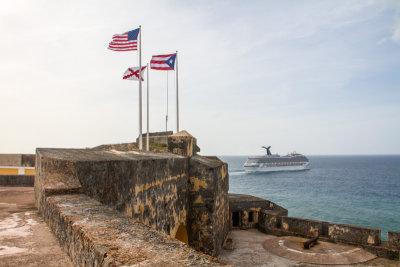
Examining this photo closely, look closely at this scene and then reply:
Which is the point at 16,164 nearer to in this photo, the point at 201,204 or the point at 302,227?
the point at 201,204

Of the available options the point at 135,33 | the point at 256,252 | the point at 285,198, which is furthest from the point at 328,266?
the point at 285,198

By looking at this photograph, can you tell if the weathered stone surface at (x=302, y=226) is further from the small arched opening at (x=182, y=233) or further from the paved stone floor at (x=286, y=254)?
the small arched opening at (x=182, y=233)

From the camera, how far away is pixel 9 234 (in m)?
3.04

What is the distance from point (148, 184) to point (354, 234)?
1502cm

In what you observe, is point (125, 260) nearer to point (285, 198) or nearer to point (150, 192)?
point (150, 192)

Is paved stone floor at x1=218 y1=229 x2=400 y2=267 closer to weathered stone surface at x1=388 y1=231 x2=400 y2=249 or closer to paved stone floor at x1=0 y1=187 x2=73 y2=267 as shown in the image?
weathered stone surface at x1=388 y1=231 x2=400 y2=249

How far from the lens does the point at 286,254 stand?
15094 millimetres

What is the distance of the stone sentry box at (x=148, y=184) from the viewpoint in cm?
373

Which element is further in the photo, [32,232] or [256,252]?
[256,252]

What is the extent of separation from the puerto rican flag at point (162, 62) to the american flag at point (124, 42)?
6.49 ft

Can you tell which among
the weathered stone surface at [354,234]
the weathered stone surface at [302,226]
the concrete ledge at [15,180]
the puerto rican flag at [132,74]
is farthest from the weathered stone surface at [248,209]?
the concrete ledge at [15,180]

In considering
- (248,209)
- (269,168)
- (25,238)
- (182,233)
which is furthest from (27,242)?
(269,168)

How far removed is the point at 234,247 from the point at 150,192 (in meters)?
11.1

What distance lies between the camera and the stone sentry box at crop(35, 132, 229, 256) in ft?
12.2
